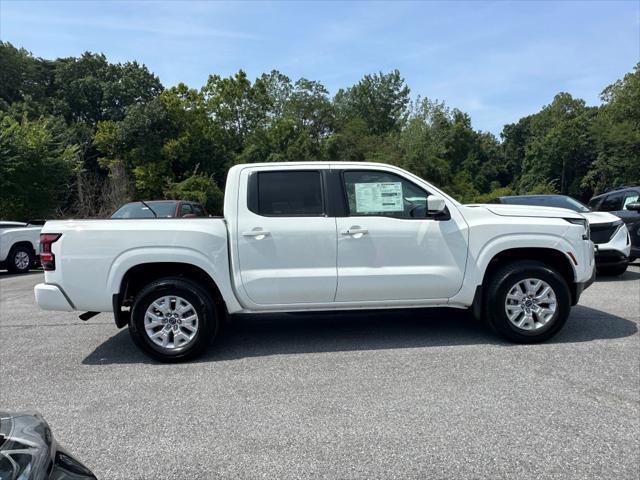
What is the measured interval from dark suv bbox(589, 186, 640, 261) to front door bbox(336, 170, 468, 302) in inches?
259

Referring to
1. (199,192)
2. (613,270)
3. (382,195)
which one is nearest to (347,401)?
(382,195)

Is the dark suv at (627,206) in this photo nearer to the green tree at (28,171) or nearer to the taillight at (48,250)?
the taillight at (48,250)

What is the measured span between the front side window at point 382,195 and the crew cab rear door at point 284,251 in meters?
0.36

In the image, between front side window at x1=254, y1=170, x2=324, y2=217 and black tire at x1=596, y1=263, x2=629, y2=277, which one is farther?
black tire at x1=596, y1=263, x2=629, y2=277

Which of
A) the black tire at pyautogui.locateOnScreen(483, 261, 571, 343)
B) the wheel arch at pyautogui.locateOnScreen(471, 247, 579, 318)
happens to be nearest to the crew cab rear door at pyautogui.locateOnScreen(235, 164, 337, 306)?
the wheel arch at pyautogui.locateOnScreen(471, 247, 579, 318)

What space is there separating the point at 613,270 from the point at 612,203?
2364 mm

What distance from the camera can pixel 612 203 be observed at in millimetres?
10766

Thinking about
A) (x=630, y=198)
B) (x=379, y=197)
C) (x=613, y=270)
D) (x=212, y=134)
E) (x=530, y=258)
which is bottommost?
(x=613, y=270)

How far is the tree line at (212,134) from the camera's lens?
3681 cm

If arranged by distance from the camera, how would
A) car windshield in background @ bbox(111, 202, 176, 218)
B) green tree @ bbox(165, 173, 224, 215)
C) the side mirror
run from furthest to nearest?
green tree @ bbox(165, 173, 224, 215), car windshield in background @ bbox(111, 202, 176, 218), the side mirror

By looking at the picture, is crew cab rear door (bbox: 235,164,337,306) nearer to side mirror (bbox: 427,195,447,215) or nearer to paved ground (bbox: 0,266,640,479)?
paved ground (bbox: 0,266,640,479)

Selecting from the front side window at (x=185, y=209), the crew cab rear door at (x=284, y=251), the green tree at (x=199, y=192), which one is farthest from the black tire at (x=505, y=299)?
the green tree at (x=199, y=192)

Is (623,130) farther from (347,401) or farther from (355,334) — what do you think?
(347,401)

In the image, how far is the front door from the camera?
4992 mm
